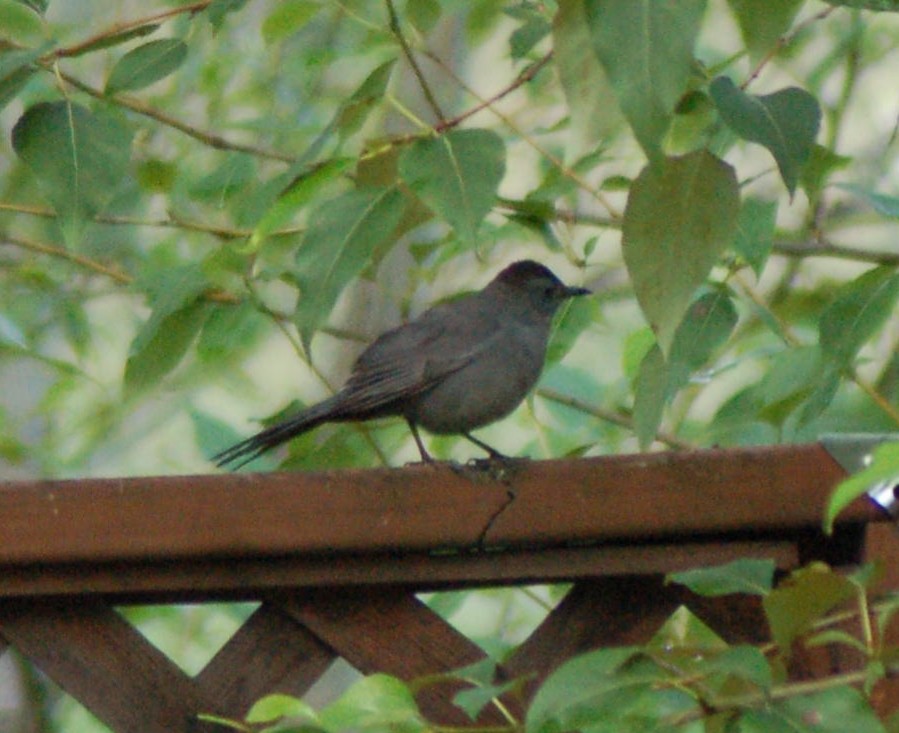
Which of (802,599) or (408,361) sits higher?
(408,361)

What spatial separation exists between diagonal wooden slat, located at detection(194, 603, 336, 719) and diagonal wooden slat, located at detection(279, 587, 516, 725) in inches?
0.8

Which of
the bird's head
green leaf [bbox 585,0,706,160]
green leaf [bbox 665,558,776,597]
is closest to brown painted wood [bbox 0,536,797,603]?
green leaf [bbox 665,558,776,597]

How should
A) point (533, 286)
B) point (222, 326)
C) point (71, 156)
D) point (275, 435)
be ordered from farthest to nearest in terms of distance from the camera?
1. point (533, 286)
2. point (275, 435)
3. point (222, 326)
4. point (71, 156)

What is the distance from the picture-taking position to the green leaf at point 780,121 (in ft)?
4.30

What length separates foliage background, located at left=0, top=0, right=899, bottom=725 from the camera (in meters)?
1.21

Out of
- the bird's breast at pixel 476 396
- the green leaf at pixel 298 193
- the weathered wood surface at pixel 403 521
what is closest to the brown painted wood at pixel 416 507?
the weathered wood surface at pixel 403 521

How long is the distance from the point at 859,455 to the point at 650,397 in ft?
0.75

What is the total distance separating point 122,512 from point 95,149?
0.37m

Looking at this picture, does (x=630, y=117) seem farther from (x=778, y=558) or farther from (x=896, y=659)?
(x=778, y=558)

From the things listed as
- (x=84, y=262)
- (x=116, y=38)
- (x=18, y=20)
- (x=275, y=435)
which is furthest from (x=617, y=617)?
(x=84, y=262)

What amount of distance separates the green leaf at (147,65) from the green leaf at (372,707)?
730 millimetres

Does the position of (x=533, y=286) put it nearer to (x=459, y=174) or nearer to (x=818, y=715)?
(x=459, y=174)

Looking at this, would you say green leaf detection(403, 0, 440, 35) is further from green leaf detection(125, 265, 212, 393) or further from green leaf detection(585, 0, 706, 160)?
green leaf detection(585, 0, 706, 160)

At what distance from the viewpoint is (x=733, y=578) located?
1362 millimetres
